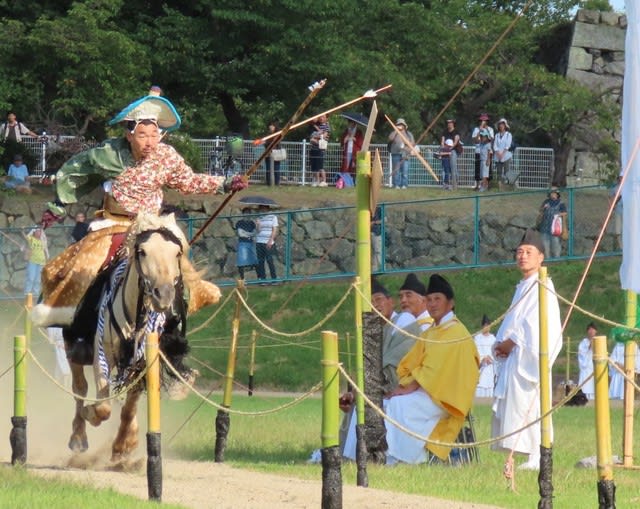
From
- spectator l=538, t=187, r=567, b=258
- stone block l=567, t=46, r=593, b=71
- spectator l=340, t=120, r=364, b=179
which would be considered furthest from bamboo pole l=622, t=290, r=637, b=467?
stone block l=567, t=46, r=593, b=71

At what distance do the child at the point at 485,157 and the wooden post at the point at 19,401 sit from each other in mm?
22043

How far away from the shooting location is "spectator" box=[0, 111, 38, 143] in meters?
Answer: 30.9

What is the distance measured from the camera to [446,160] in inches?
1294

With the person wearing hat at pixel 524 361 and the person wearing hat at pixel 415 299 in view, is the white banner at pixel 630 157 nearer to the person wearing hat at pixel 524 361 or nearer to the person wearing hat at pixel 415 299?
the person wearing hat at pixel 524 361

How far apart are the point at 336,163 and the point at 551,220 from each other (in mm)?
7447

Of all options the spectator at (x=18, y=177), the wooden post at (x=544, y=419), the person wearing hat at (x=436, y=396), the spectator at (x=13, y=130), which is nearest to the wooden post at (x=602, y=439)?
the wooden post at (x=544, y=419)

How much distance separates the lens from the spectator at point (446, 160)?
32656mm

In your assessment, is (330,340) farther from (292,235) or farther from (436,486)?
(292,235)

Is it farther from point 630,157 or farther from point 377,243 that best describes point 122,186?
point 377,243

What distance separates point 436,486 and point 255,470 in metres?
1.68

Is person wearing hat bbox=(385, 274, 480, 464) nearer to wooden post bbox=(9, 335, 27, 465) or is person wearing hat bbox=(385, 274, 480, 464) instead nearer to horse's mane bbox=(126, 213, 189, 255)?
horse's mane bbox=(126, 213, 189, 255)

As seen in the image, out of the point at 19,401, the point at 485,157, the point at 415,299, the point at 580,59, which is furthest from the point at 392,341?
the point at 580,59

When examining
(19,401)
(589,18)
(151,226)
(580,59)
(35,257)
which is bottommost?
(35,257)

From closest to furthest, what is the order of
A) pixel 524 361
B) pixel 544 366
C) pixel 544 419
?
pixel 544 419 < pixel 544 366 < pixel 524 361
